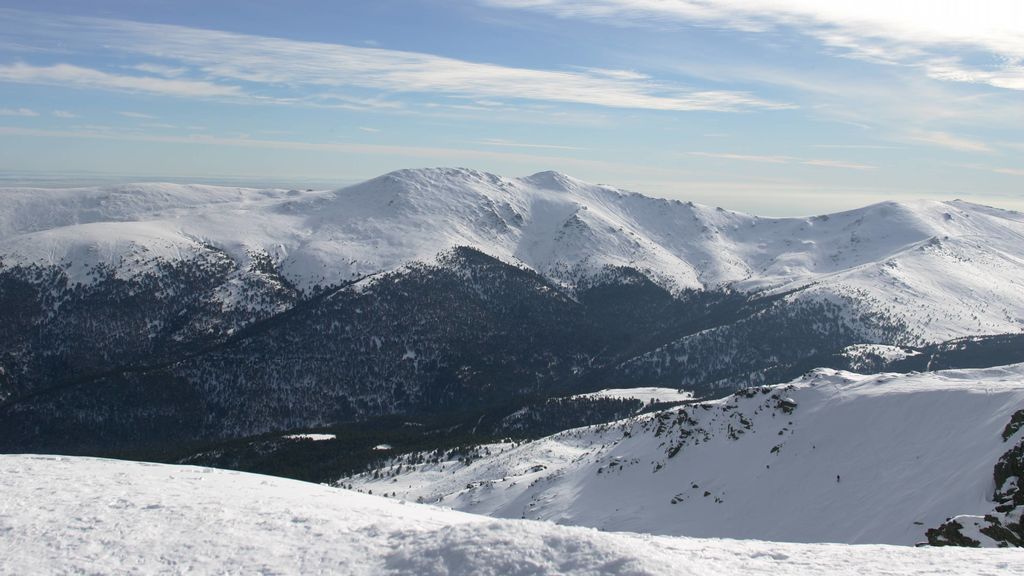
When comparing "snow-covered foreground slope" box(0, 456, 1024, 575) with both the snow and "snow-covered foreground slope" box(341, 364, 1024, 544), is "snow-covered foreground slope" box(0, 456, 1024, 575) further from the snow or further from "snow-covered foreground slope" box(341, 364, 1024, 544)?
the snow

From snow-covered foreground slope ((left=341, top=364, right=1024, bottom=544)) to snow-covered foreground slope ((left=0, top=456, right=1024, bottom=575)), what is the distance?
74.8ft

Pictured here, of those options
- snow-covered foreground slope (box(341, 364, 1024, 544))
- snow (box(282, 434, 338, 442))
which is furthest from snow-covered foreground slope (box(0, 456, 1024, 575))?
snow (box(282, 434, 338, 442))

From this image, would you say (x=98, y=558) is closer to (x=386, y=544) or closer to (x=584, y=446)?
(x=386, y=544)

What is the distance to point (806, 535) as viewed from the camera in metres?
50.8

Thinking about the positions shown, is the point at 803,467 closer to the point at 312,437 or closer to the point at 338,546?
the point at 338,546

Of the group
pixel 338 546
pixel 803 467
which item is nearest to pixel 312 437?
pixel 803 467

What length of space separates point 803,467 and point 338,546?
52694 millimetres

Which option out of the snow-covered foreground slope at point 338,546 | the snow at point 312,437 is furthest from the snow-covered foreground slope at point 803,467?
the snow at point 312,437

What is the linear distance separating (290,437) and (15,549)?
180223 mm

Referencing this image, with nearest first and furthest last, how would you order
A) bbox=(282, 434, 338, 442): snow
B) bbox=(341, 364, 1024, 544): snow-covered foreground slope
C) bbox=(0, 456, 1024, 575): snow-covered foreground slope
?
bbox=(0, 456, 1024, 575): snow-covered foreground slope → bbox=(341, 364, 1024, 544): snow-covered foreground slope → bbox=(282, 434, 338, 442): snow

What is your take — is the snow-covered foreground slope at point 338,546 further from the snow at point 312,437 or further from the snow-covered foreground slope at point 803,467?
the snow at point 312,437

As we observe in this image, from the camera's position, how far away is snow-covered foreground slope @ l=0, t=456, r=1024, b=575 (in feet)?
68.7

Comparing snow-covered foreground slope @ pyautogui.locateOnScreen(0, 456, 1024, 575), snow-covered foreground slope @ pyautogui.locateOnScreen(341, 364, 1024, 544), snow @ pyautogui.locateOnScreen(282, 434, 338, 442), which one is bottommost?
snow @ pyautogui.locateOnScreen(282, 434, 338, 442)

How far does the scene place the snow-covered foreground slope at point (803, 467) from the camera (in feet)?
156
